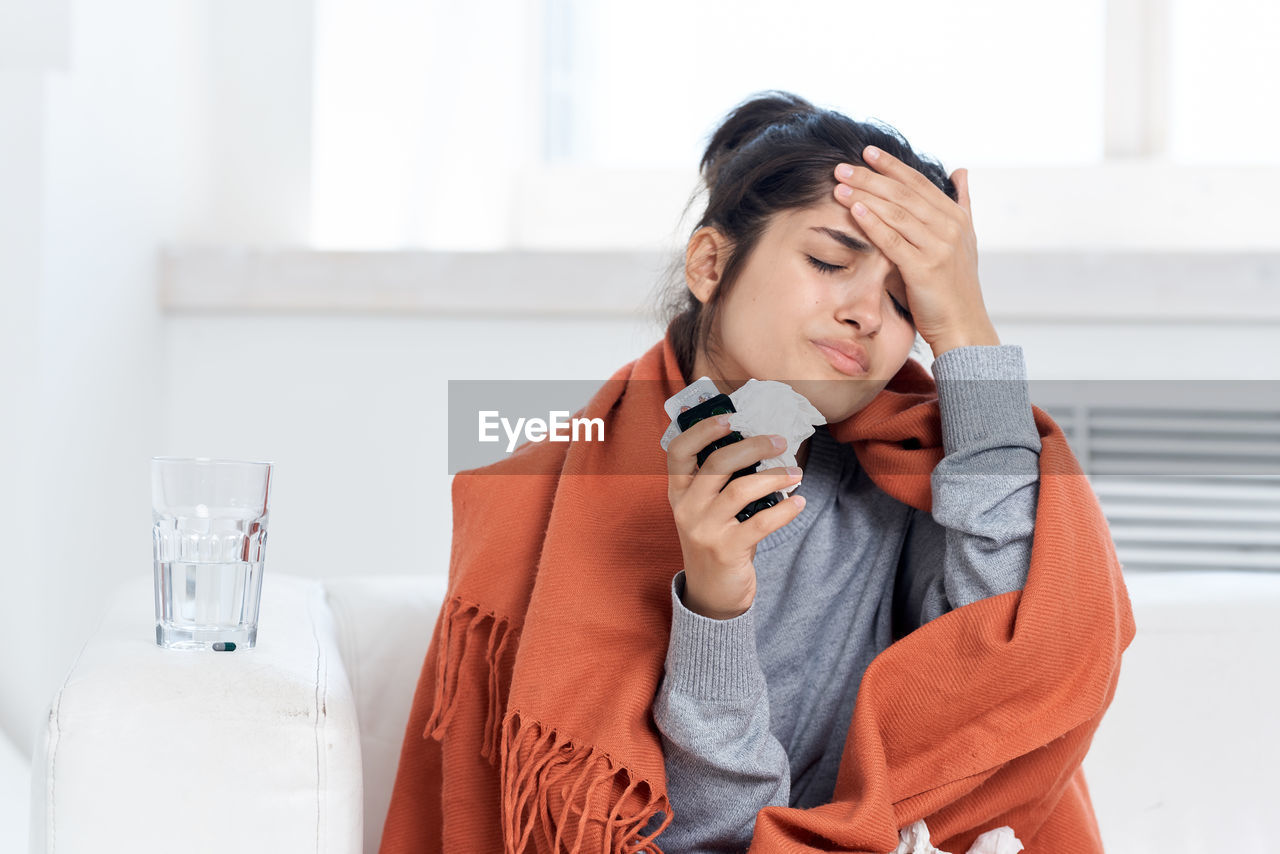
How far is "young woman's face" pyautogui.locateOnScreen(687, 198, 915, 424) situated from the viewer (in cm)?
95

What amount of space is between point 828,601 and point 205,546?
0.55 meters

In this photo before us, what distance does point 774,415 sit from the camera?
0.85m

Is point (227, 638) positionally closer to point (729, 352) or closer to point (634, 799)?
point (634, 799)

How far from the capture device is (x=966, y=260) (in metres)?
0.97

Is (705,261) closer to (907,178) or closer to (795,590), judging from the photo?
(907,178)

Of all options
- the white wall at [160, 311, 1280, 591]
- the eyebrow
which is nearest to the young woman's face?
the eyebrow

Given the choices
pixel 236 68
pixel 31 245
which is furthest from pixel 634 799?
pixel 236 68

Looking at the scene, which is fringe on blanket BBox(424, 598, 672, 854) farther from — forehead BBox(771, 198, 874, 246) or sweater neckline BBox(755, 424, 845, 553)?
forehead BBox(771, 198, 874, 246)

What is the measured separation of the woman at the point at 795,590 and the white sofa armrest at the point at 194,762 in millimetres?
146

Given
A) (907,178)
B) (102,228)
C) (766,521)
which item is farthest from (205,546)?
(102,228)

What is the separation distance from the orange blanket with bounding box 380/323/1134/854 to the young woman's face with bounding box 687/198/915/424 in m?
0.08

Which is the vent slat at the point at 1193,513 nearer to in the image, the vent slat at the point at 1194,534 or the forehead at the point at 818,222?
A: the vent slat at the point at 1194,534

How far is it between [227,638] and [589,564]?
0.29 meters

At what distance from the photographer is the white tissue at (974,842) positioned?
0.91m
